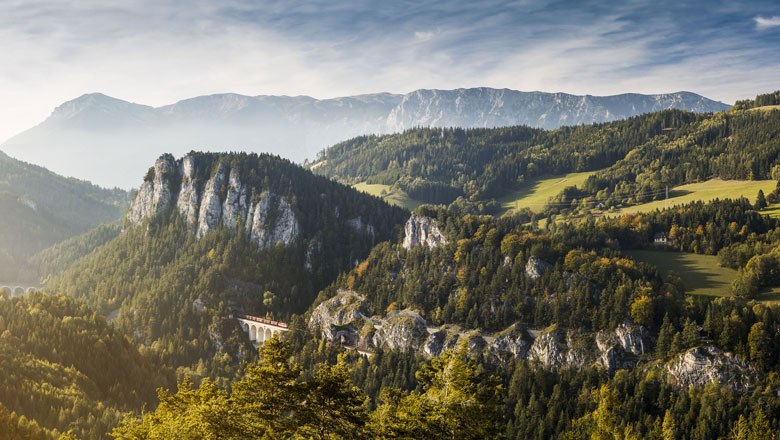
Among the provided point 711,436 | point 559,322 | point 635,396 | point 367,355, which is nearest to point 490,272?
point 559,322

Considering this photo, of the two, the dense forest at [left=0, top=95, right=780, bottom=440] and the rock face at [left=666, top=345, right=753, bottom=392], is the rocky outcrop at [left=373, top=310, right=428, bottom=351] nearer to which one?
the dense forest at [left=0, top=95, right=780, bottom=440]

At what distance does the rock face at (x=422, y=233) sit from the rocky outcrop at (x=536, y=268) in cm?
2729

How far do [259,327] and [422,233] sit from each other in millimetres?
54861

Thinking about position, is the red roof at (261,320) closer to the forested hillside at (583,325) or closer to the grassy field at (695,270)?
the forested hillside at (583,325)

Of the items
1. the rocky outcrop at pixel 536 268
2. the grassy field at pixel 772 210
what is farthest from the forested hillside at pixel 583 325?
the grassy field at pixel 772 210

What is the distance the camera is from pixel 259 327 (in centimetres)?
17375

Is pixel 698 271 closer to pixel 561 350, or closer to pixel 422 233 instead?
pixel 561 350

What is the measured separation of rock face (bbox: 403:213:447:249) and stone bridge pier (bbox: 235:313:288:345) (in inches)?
1711

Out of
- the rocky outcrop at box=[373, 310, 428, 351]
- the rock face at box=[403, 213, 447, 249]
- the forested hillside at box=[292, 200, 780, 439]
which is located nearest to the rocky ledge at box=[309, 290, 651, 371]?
the rocky outcrop at box=[373, 310, 428, 351]

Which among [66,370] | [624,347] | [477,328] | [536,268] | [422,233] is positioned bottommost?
[66,370]

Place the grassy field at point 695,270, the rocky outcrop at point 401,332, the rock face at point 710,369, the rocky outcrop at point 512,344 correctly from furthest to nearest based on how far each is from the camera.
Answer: the rocky outcrop at point 401,332 < the grassy field at point 695,270 < the rocky outcrop at point 512,344 < the rock face at point 710,369

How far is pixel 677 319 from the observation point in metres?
122

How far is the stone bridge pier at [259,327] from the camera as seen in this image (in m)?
169

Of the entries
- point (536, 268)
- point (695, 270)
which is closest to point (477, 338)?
point (536, 268)
